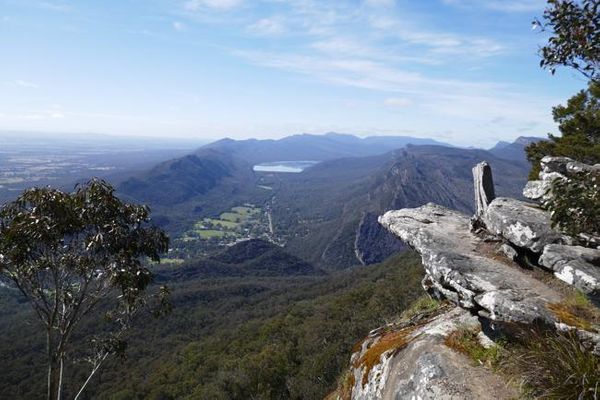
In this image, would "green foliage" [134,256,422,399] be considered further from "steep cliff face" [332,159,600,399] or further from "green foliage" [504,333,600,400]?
"green foliage" [504,333,600,400]

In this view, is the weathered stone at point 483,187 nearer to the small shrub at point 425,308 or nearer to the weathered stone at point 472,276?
the weathered stone at point 472,276

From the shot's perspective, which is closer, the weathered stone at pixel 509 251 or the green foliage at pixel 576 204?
the green foliage at pixel 576 204

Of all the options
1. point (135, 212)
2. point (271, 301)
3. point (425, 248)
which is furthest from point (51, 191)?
point (271, 301)

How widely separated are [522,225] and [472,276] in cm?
203

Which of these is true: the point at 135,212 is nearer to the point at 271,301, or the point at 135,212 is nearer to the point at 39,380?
the point at 39,380

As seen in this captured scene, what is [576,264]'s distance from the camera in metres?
8.45

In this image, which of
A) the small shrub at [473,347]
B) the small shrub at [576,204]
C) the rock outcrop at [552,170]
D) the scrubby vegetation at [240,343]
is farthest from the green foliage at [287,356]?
the small shrub at [576,204]

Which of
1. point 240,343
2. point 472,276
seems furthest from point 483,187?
point 240,343

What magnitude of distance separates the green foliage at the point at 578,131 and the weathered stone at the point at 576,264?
2117 centimetres

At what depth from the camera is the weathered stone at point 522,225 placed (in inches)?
388

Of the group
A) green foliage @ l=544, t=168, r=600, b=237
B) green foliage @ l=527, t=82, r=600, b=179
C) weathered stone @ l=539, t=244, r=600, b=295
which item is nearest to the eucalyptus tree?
weathered stone @ l=539, t=244, r=600, b=295

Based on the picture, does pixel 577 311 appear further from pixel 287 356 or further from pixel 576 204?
pixel 287 356

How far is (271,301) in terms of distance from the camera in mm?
127188

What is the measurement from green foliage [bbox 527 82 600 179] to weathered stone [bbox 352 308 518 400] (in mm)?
21536
